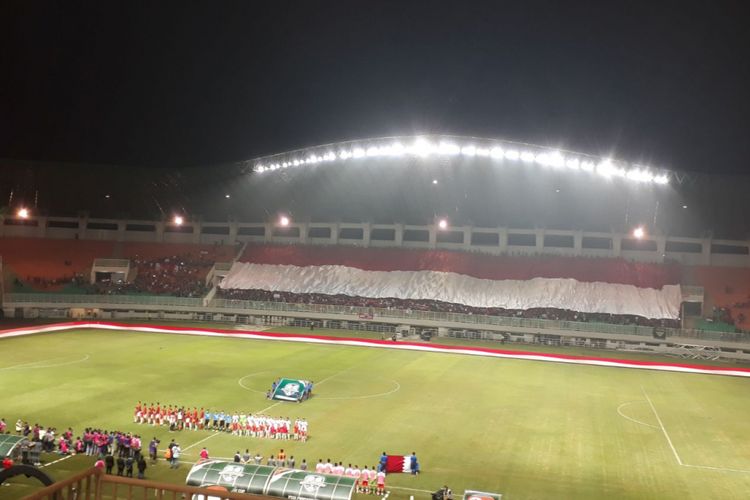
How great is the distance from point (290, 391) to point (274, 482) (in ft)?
48.9

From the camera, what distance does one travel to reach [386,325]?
62.2 metres

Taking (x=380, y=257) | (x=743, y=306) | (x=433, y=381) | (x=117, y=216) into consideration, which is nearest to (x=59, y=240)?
(x=117, y=216)

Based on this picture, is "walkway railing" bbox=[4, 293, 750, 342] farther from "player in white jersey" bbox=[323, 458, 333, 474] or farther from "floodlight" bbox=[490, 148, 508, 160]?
"player in white jersey" bbox=[323, 458, 333, 474]

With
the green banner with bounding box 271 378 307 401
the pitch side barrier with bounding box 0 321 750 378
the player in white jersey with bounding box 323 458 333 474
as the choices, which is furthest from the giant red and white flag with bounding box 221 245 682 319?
the player in white jersey with bounding box 323 458 333 474

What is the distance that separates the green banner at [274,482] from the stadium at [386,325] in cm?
7

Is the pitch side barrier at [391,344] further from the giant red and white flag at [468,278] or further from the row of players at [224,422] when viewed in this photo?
the row of players at [224,422]

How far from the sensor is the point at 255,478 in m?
18.4

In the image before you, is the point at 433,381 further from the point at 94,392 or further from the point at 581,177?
the point at 581,177

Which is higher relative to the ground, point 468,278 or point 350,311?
point 468,278

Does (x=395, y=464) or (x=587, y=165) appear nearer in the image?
(x=395, y=464)

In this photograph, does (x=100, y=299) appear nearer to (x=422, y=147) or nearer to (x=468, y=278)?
(x=422, y=147)

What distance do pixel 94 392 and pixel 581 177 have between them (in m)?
46.8

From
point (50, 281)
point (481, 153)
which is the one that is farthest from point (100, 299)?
point (481, 153)

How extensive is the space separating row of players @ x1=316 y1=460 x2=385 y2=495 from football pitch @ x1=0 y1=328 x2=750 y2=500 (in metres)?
0.54
